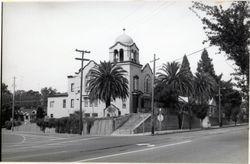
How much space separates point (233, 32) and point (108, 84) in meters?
17.5

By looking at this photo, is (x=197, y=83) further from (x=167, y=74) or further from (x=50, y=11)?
(x=50, y=11)

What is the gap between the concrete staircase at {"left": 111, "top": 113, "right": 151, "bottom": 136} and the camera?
94.8 ft

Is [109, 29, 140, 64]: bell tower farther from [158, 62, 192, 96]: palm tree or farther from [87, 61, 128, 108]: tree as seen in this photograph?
[158, 62, 192, 96]: palm tree

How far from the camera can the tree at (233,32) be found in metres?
9.70

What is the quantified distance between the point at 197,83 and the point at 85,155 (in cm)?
1644

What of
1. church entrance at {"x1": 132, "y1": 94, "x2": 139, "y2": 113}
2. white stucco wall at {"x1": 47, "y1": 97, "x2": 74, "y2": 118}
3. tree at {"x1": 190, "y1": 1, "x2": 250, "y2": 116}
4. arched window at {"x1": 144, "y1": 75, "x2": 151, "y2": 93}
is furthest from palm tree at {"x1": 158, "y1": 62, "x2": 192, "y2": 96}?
tree at {"x1": 190, "y1": 1, "x2": 250, "y2": 116}

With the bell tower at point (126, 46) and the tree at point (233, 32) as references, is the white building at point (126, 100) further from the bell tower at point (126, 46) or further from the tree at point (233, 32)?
Answer: the tree at point (233, 32)

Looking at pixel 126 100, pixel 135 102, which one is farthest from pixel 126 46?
pixel 135 102

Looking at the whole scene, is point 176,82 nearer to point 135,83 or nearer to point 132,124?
point 135,83

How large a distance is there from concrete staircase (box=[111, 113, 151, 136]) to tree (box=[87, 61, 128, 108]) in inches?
98.1

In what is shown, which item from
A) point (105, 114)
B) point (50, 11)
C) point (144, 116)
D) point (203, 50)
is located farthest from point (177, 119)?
point (50, 11)

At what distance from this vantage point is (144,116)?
30.6m

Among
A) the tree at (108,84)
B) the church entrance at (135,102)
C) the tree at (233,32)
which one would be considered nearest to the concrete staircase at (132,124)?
the church entrance at (135,102)

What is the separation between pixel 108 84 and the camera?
27.6 meters
